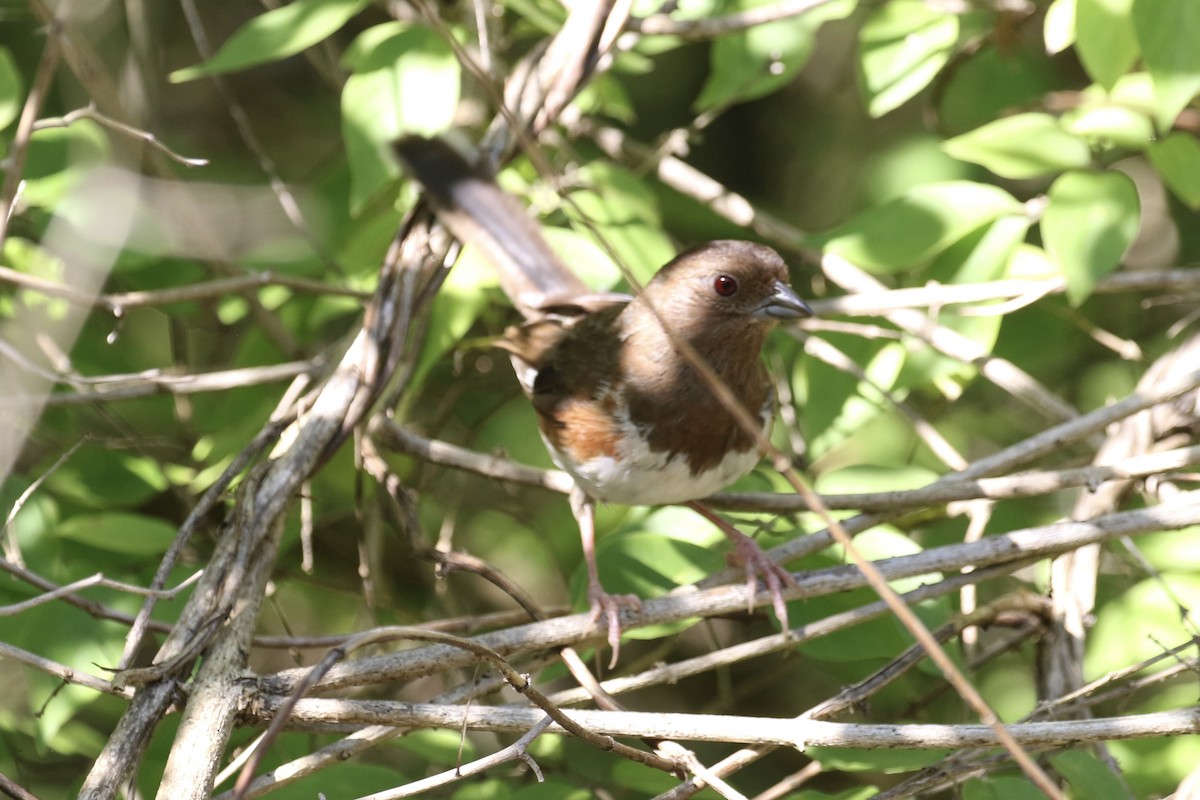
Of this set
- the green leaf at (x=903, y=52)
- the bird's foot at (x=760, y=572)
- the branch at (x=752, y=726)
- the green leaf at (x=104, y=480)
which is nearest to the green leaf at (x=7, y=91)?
the green leaf at (x=104, y=480)

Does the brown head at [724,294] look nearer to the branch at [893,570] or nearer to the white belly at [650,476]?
the white belly at [650,476]

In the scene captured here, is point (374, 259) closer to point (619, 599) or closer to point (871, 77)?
point (619, 599)

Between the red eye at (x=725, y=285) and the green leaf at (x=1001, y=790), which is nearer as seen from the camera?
the green leaf at (x=1001, y=790)

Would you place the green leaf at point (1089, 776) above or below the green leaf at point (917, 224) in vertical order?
below

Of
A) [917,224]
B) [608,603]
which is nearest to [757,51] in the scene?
[917,224]

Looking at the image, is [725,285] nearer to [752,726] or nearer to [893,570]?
[893,570]

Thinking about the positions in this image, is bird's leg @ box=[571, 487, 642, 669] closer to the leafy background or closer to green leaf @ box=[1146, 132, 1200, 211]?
the leafy background

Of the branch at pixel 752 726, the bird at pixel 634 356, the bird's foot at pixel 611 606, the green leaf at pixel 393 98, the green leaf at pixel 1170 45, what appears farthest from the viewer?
the bird at pixel 634 356
